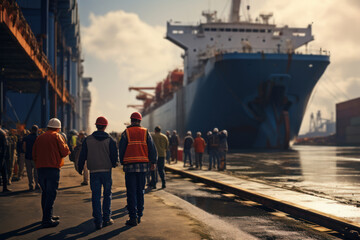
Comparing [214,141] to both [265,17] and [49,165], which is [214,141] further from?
[265,17]

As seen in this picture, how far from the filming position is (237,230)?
22.2 ft

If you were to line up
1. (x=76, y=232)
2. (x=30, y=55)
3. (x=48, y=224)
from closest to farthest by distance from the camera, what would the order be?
(x=76, y=232) < (x=48, y=224) < (x=30, y=55)

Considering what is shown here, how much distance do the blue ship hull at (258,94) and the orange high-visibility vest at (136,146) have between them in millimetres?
27612

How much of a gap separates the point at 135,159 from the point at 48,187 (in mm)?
1416

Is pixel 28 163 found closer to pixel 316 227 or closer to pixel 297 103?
pixel 316 227

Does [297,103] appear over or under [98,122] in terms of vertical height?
over

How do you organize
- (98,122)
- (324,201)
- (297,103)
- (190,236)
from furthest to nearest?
(297,103), (324,201), (98,122), (190,236)

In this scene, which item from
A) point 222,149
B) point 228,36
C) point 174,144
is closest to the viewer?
point 222,149

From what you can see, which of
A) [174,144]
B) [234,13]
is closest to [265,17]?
[234,13]

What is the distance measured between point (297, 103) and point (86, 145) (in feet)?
105

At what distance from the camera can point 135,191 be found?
744 cm

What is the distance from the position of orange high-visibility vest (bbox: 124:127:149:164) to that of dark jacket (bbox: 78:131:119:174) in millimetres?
303

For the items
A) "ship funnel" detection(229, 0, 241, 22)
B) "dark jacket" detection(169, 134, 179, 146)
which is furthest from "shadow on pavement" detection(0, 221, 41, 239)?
"ship funnel" detection(229, 0, 241, 22)

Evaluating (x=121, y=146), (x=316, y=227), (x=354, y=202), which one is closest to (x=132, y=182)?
(x=121, y=146)
